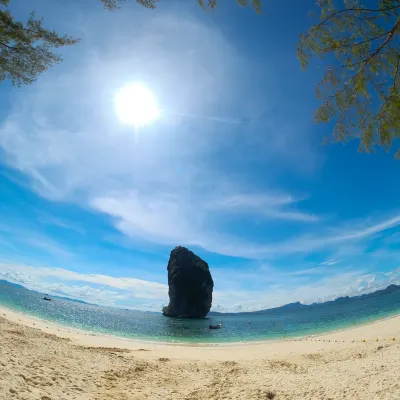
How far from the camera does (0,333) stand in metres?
11.1

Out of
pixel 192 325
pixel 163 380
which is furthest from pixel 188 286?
pixel 163 380

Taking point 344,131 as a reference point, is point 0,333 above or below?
below

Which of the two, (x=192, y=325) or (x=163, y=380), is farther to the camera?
(x=192, y=325)

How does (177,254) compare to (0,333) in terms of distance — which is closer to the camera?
(0,333)

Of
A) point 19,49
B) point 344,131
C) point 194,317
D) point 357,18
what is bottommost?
point 194,317

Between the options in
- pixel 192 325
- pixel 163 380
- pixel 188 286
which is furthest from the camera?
pixel 188 286

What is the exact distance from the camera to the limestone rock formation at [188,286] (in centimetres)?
9050

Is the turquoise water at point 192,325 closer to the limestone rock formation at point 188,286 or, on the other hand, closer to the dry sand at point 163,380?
the limestone rock formation at point 188,286

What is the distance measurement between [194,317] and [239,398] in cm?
9127

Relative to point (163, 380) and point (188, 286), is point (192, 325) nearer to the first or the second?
point (188, 286)

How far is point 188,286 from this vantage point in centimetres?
9256

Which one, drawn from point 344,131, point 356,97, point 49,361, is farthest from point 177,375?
point 356,97

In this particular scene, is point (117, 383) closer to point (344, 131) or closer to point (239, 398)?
point (239, 398)

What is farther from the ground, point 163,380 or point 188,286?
point 188,286
